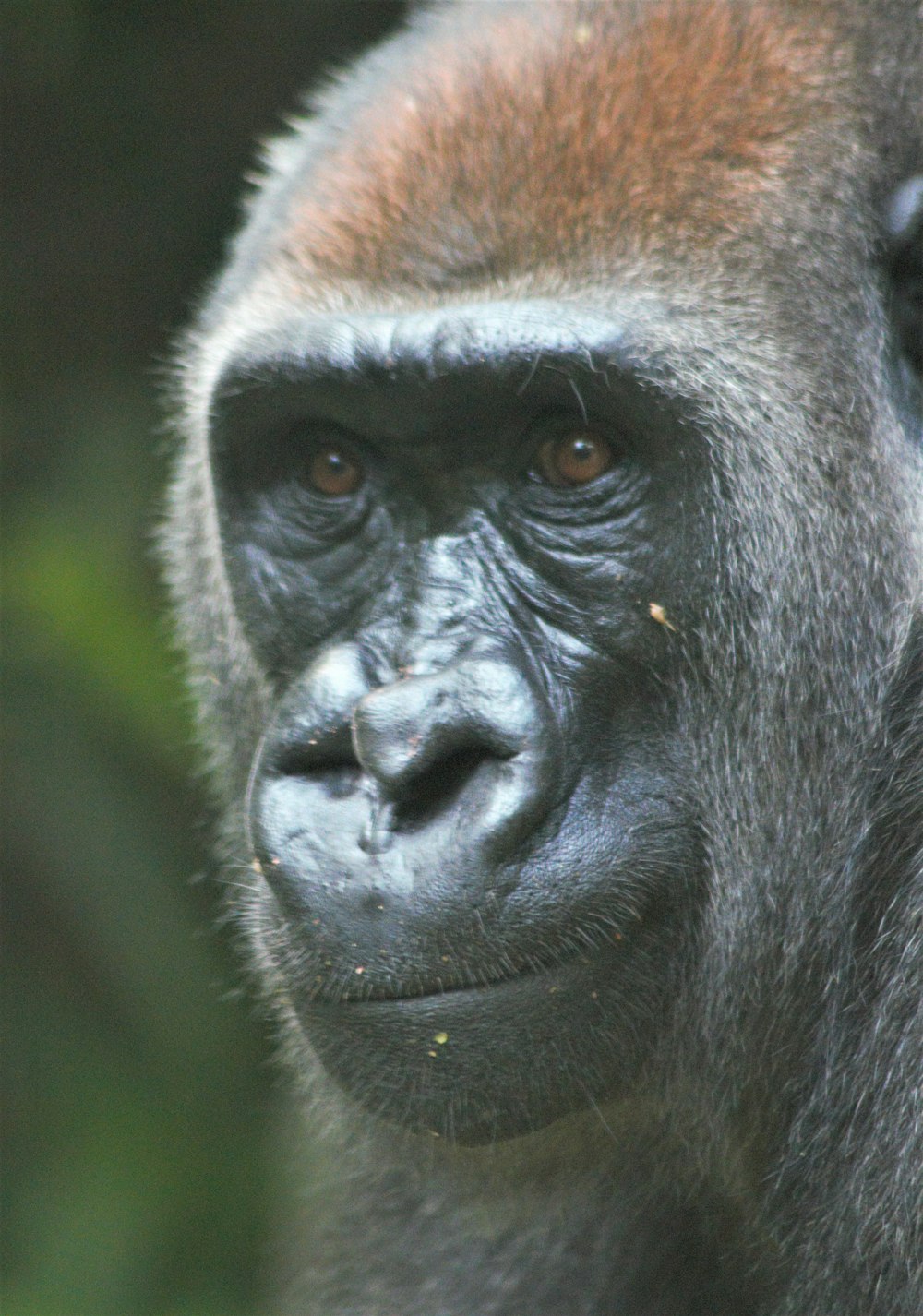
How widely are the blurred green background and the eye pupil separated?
2.91m

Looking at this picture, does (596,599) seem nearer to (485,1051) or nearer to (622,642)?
(622,642)

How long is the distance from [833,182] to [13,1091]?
4.56 metres

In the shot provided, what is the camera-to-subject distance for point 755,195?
9.89 feet

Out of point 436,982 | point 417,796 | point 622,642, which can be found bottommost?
point 436,982

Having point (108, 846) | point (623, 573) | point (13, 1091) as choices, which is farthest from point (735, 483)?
point (13, 1091)

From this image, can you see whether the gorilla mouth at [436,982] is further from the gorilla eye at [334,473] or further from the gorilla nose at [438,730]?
the gorilla eye at [334,473]

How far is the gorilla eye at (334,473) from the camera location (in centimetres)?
322

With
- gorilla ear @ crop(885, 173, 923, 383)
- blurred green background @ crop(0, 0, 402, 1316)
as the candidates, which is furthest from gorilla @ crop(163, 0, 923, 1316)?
blurred green background @ crop(0, 0, 402, 1316)

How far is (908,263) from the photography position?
296 cm

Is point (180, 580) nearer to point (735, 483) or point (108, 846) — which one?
point (735, 483)

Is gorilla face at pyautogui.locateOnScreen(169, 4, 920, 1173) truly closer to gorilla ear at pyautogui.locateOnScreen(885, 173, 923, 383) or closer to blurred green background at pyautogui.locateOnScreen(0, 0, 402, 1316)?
gorilla ear at pyautogui.locateOnScreen(885, 173, 923, 383)

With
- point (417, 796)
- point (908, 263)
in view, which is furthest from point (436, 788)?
point (908, 263)

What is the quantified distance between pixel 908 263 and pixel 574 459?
67cm

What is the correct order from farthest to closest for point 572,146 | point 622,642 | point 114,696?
point 114,696 → point 572,146 → point 622,642
